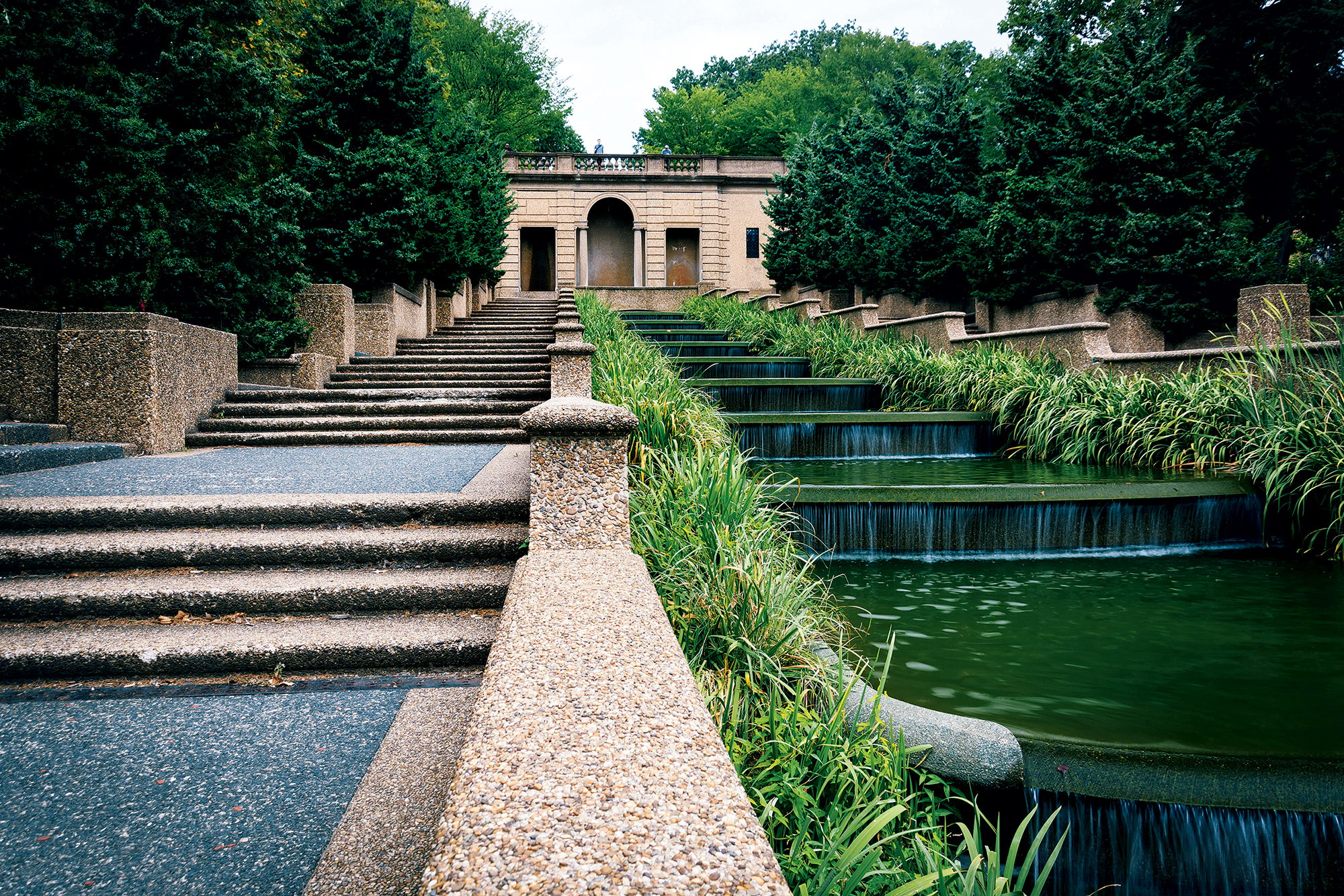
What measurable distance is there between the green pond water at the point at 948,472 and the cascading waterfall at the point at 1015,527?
619 mm

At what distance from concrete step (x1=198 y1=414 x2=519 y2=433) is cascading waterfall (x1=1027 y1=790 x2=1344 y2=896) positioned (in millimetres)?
7294

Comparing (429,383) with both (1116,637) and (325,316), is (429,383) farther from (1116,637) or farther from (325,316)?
(1116,637)

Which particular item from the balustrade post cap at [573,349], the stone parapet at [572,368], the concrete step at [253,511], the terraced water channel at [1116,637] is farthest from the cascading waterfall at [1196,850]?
the balustrade post cap at [573,349]

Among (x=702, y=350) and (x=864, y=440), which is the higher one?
(x=702, y=350)

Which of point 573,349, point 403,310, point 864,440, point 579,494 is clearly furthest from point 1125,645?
point 403,310

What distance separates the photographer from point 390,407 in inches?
392

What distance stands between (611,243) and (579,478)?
1424 inches

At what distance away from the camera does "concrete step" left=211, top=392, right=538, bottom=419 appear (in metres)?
9.77

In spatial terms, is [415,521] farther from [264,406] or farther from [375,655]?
[264,406]

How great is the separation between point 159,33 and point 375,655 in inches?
352

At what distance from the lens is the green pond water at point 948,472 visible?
7816 millimetres

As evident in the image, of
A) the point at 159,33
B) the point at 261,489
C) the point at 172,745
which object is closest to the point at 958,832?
the point at 172,745

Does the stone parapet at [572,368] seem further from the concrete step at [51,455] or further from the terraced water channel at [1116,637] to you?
the concrete step at [51,455]

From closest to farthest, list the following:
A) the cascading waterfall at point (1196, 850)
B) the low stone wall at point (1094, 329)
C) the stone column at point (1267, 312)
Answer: the cascading waterfall at point (1196, 850) < the low stone wall at point (1094, 329) < the stone column at point (1267, 312)
